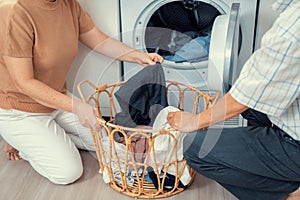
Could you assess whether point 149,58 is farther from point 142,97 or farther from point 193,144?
point 193,144

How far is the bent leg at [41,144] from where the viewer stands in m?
1.76

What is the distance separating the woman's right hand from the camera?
61.3 inches

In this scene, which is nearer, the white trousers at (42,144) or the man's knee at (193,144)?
the man's knee at (193,144)

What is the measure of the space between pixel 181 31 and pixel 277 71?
865mm

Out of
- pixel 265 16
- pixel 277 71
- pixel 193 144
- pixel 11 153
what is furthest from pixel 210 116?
pixel 11 153

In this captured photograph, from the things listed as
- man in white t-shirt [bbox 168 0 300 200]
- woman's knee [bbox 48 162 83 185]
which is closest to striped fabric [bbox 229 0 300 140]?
man in white t-shirt [bbox 168 0 300 200]

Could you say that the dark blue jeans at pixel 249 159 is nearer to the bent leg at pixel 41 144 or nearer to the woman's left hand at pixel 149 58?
the woman's left hand at pixel 149 58

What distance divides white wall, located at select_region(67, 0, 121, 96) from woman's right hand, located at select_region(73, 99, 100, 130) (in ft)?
0.86

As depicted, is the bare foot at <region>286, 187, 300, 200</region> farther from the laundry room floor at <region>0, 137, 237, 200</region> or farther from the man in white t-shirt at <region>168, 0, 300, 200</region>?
the laundry room floor at <region>0, 137, 237, 200</region>

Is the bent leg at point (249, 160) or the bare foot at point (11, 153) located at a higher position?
the bent leg at point (249, 160)

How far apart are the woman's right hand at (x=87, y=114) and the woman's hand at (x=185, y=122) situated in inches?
10.3

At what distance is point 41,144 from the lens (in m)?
1.77

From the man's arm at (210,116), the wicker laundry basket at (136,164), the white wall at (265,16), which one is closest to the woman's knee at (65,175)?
the wicker laundry basket at (136,164)

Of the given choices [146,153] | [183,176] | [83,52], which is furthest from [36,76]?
[183,176]
